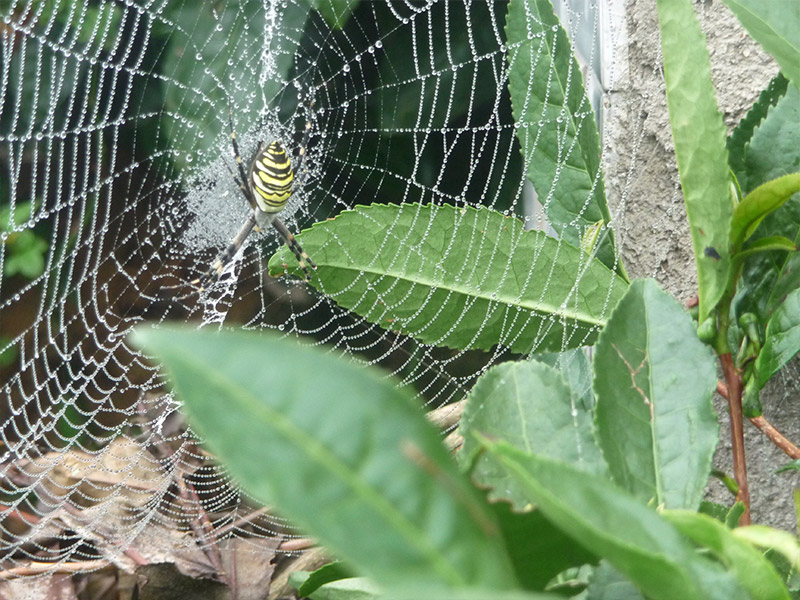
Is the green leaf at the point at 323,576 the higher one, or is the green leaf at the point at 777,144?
the green leaf at the point at 777,144

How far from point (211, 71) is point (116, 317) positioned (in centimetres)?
35

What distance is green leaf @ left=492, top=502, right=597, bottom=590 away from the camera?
295 mm

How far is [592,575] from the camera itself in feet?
1.17

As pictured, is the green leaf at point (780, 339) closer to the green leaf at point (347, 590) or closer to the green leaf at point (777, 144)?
Result: the green leaf at point (777, 144)

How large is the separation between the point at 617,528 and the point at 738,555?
62mm

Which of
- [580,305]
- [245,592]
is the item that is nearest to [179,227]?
[245,592]

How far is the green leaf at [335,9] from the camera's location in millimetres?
940

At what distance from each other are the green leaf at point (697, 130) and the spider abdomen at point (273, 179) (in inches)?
19.6

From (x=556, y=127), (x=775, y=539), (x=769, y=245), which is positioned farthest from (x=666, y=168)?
(x=775, y=539)

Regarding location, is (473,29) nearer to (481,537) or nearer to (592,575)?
(592,575)

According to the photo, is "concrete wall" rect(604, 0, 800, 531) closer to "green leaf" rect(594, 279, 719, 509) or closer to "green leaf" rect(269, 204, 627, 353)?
"green leaf" rect(269, 204, 627, 353)

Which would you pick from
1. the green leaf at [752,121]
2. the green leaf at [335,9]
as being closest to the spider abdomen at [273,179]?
the green leaf at [335,9]

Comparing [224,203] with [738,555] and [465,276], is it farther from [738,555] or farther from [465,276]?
[738,555]

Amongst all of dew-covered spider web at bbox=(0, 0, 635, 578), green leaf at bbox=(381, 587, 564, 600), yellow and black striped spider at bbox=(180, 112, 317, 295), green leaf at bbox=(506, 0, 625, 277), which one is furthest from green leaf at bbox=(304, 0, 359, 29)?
green leaf at bbox=(381, 587, 564, 600)
